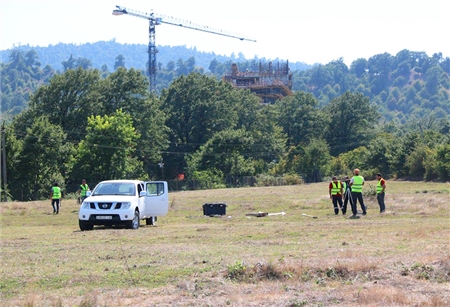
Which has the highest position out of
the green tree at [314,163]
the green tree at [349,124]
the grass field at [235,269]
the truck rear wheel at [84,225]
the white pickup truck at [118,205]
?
the green tree at [349,124]

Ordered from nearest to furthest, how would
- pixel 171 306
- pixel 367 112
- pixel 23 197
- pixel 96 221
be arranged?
pixel 171 306
pixel 96 221
pixel 23 197
pixel 367 112

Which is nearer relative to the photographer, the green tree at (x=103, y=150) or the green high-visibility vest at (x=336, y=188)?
the green high-visibility vest at (x=336, y=188)

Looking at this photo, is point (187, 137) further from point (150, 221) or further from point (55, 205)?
point (150, 221)

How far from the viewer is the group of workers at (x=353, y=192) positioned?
2841 cm

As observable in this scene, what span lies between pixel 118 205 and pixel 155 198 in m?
2.88

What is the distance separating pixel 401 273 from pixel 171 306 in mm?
4321

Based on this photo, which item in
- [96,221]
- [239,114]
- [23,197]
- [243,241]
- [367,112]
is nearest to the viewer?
[243,241]

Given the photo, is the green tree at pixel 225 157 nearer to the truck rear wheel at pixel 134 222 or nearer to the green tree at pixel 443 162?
the green tree at pixel 443 162

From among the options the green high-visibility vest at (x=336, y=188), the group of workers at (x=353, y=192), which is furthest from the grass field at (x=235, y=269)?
the green high-visibility vest at (x=336, y=188)

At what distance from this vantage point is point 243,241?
61.9ft

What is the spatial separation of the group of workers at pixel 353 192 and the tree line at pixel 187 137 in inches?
1955

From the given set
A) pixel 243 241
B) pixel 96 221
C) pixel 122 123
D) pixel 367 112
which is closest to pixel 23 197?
pixel 122 123

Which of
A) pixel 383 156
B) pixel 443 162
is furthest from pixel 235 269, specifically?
pixel 383 156

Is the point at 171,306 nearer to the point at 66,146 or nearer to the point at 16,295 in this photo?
the point at 16,295
